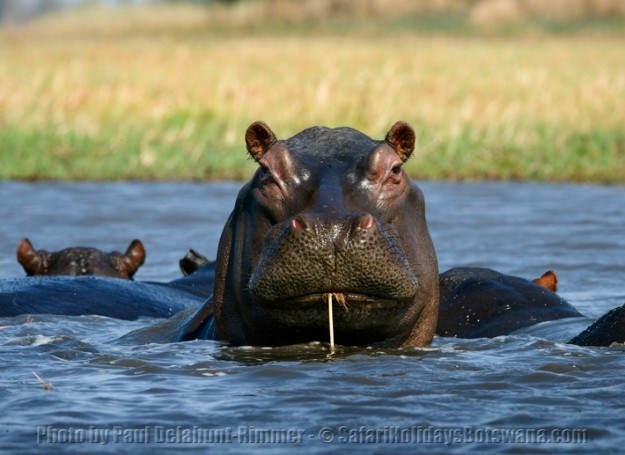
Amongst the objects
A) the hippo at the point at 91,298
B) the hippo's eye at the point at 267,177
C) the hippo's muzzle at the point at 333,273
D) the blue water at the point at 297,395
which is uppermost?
the hippo's eye at the point at 267,177

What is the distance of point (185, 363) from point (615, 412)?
5.89 ft

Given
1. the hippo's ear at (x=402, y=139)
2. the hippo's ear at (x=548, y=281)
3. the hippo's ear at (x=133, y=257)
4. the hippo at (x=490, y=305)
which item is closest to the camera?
the hippo's ear at (x=402, y=139)

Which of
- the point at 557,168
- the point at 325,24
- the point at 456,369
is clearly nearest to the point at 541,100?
the point at 557,168

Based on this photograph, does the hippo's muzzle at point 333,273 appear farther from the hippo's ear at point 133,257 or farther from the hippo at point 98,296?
the hippo's ear at point 133,257

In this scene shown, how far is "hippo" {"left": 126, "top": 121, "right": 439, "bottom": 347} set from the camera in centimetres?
487

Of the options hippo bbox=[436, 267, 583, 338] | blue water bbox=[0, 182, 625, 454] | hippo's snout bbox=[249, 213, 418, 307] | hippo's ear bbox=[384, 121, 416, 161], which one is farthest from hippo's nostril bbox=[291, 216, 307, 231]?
hippo bbox=[436, 267, 583, 338]

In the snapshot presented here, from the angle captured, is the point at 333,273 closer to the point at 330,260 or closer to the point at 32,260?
the point at 330,260

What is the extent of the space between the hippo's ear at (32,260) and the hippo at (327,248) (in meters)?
3.32

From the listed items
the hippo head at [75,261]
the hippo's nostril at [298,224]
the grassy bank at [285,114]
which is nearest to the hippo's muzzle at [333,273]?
the hippo's nostril at [298,224]

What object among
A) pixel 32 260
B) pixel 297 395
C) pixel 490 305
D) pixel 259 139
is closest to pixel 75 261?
pixel 32 260

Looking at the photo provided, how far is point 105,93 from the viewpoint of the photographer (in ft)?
66.9

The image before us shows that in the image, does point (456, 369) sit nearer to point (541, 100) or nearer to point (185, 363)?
point (185, 363)

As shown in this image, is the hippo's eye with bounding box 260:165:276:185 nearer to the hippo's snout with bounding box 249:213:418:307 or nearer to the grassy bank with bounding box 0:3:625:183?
the hippo's snout with bounding box 249:213:418:307

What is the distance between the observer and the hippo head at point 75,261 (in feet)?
29.1
